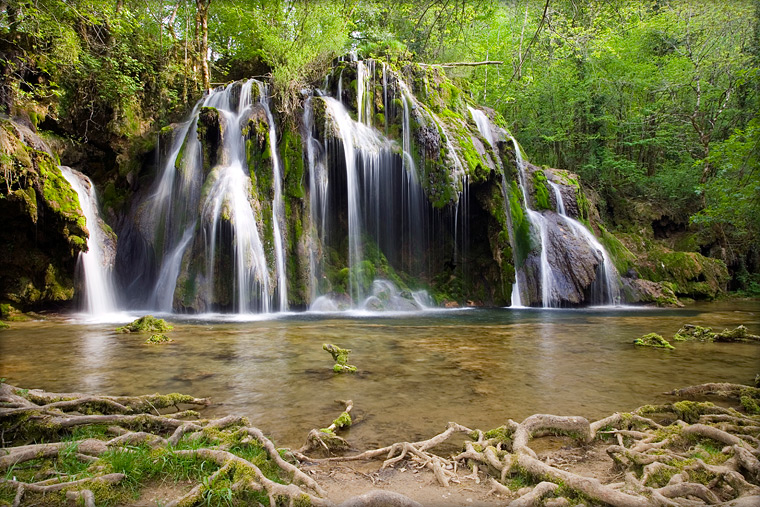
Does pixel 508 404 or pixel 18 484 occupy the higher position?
pixel 18 484

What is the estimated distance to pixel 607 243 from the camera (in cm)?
1670

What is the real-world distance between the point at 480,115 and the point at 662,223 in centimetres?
1200

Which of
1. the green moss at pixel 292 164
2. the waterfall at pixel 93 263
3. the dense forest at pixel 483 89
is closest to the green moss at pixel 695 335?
the dense forest at pixel 483 89

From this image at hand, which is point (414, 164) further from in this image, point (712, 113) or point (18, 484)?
point (712, 113)

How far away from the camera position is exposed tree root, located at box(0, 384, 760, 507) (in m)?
2.10

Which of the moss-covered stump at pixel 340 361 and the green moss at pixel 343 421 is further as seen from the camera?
the moss-covered stump at pixel 340 361

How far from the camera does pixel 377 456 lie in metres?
2.95

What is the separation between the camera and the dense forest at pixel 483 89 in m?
11.5

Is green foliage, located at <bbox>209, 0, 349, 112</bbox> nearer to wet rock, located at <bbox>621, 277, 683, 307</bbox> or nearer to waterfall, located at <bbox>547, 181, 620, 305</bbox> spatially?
waterfall, located at <bbox>547, 181, 620, 305</bbox>

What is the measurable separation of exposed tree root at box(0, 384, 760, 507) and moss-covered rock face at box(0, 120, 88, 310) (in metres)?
8.01

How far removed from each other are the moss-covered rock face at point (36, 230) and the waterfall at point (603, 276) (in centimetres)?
1596

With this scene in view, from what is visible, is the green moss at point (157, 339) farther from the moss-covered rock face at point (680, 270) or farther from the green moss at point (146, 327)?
the moss-covered rock face at point (680, 270)

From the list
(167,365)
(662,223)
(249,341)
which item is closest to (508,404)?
(167,365)

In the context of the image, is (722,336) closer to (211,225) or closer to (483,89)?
(211,225)
